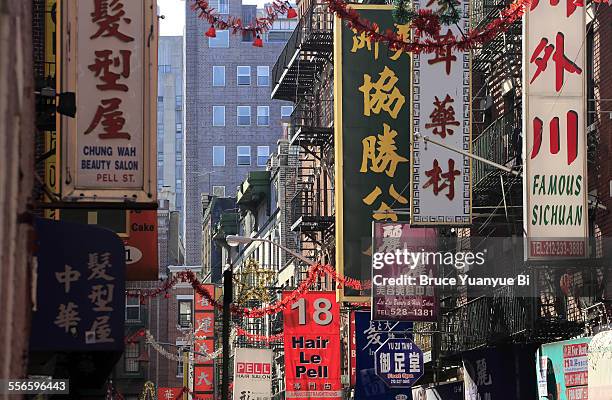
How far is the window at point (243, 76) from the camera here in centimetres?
13138

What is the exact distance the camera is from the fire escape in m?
50.0

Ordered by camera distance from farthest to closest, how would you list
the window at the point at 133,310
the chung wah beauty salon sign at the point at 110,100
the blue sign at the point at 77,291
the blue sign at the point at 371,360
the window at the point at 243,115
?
1. the window at the point at 243,115
2. the window at the point at 133,310
3. the blue sign at the point at 371,360
4. the chung wah beauty salon sign at the point at 110,100
5. the blue sign at the point at 77,291

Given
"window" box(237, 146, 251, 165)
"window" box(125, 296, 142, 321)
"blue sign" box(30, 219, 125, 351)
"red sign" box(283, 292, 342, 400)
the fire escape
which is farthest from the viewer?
"window" box(237, 146, 251, 165)

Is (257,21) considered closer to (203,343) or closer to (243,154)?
(203,343)

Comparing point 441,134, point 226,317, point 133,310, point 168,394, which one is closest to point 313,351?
point 226,317

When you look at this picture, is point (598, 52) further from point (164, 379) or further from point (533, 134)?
point (164, 379)

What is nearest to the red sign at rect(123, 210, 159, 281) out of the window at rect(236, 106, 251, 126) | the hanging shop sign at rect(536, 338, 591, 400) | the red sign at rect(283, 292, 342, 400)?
the hanging shop sign at rect(536, 338, 591, 400)

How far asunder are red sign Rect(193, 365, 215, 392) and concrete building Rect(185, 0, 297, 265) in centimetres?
5129

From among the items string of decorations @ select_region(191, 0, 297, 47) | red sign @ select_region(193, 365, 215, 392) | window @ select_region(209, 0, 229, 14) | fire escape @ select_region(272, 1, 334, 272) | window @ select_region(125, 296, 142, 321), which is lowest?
red sign @ select_region(193, 365, 215, 392)

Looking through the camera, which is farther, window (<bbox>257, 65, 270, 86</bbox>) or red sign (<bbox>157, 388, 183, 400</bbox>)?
window (<bbox>257, 65, 270, 86</bbox>)

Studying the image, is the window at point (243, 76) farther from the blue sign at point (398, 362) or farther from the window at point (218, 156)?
the blue sign at point (398, 362)

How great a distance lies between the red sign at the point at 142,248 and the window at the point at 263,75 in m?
104

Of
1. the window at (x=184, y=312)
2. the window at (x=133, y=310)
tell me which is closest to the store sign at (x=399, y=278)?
the window at (x=133, y=310)

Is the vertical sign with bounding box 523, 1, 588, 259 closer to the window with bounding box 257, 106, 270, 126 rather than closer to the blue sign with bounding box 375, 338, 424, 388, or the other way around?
the blue sign with bounding box 375, 338, 424, 388
